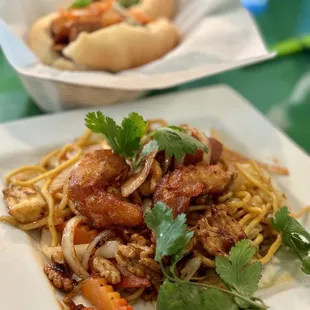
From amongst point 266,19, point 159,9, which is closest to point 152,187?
point 159,9

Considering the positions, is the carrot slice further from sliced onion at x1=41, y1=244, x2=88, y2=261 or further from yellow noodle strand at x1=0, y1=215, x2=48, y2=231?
yellow noodle strand at x1=0, y1=215, x2=48, y2=231

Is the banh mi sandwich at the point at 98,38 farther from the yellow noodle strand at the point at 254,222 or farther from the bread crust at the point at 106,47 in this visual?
the yellow noodle strand at the point at 254,222

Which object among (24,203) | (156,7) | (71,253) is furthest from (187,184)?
(156,7)

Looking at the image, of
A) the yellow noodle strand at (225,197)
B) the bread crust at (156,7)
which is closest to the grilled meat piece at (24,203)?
the yellow noodle strand at (225,197)

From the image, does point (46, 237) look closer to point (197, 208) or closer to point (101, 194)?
point (101, 194)

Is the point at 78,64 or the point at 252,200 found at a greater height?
the point at 78,64

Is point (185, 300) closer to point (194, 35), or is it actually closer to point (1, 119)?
point (1, 119)

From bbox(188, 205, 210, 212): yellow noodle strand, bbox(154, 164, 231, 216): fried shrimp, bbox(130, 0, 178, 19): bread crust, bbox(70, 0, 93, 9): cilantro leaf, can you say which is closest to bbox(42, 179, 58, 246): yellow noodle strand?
bbox(154, 164, 231, 216): fried shrimp
